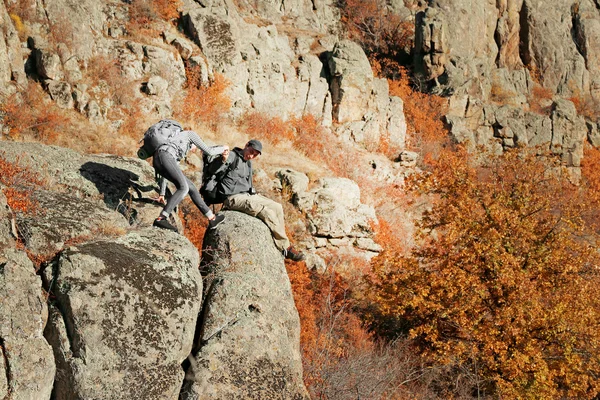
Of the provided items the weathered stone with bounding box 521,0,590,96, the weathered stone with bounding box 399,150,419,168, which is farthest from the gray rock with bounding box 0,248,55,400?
the weathered stone with bounding box 521,0,590,96

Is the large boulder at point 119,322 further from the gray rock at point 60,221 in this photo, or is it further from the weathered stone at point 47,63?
the weathered stone at point 47,63

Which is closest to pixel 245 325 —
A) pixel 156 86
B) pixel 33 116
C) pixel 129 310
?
pixel 129 310

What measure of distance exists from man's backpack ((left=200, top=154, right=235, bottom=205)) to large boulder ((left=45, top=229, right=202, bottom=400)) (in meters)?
2.85

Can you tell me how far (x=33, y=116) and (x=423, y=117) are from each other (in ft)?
66.2

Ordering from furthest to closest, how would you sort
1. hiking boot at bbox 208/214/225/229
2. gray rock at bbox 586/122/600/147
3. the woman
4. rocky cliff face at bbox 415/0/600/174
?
gray rock at bbox 586/122/600/147
rocky cliff face at bbox 415/0/600/174
hiking boot at bbox 208/214/225/229
the woman

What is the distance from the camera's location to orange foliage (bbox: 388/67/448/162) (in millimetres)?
30422

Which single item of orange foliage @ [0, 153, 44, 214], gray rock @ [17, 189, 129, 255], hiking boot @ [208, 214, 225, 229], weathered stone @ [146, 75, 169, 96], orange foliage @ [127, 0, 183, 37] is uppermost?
orange foliage @ [127, 0, 183, 37]

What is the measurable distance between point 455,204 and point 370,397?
5.77 meters

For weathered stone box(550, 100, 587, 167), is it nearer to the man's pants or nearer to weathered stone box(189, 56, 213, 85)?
weathered stone box(189, 56, 213, 85)

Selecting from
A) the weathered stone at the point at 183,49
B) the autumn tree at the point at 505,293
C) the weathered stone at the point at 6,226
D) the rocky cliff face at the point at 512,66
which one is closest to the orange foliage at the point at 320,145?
the weathered stone at the point at 183,49

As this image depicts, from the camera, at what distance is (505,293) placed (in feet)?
43.2

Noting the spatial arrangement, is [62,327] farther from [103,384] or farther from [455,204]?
[455,204]

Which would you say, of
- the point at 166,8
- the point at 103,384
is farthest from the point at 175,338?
the point at 166,8

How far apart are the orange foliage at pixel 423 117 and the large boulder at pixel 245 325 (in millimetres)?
20374
